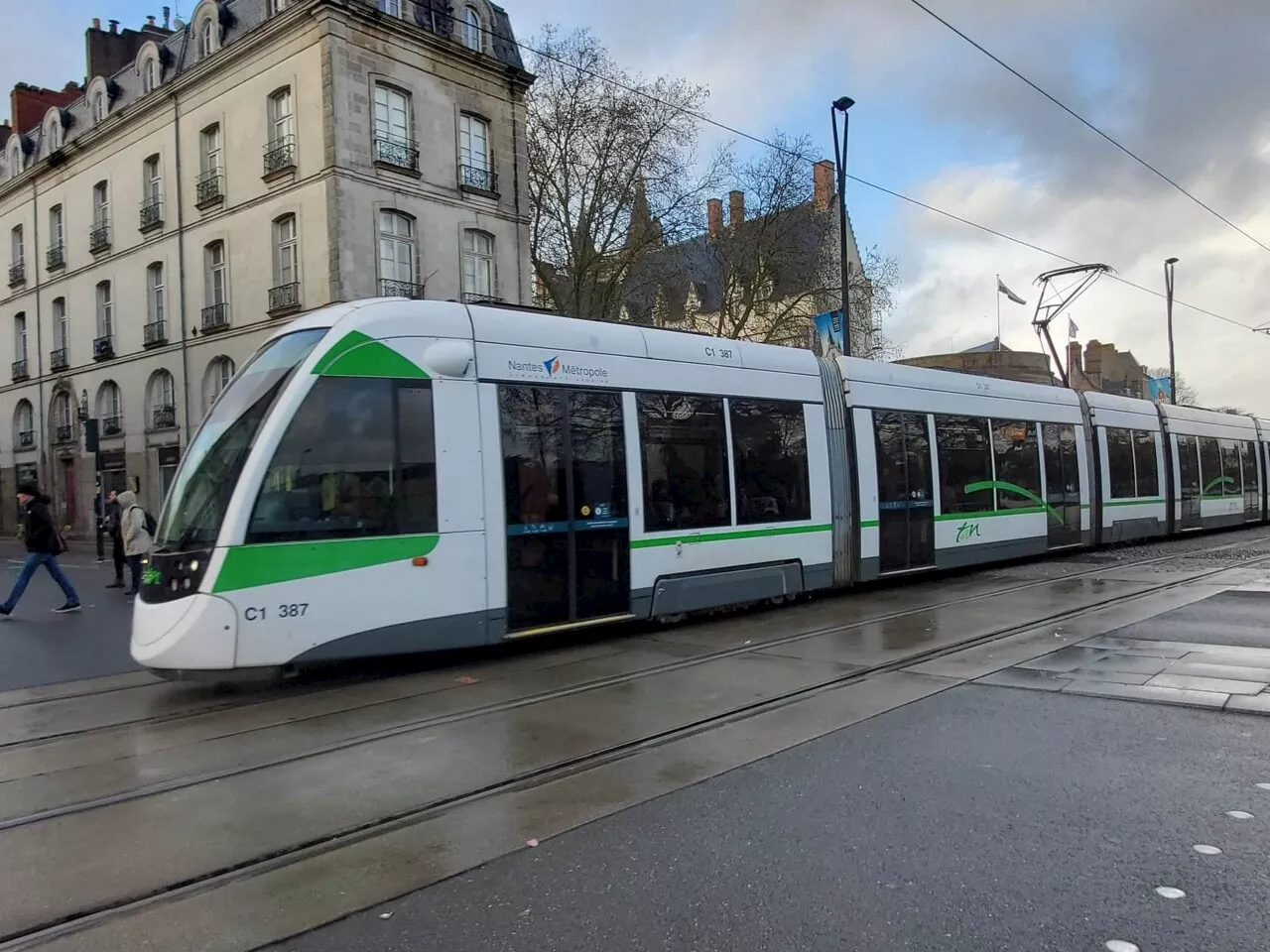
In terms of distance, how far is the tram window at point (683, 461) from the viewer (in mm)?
9227

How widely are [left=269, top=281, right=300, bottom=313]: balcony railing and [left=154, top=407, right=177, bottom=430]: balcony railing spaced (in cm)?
628

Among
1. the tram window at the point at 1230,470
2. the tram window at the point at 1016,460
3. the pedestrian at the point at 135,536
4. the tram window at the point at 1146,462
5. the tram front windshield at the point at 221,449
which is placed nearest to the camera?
the tram front windshield at the point at 221,449

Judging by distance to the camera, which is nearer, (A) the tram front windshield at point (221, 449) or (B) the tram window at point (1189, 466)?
(A) the tram front windshield at point (221, 449)

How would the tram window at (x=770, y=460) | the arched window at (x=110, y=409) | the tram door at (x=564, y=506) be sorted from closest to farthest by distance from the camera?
the tram door at (x=564, y=506)
the tram window at (x=770, y=460)
the arched window at (x=110, y=409)

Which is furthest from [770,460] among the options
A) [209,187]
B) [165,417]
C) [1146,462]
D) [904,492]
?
[165,417]

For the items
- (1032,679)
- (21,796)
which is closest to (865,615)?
(1032,679)

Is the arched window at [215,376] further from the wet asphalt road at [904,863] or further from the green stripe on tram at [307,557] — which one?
the wet asphalt road at [904,863]

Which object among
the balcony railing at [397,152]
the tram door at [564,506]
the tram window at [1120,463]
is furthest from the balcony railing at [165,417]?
the tram window at [1120,463]

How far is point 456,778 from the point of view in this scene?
4.99m

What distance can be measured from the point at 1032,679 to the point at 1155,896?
362 cm

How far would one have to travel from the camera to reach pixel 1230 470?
75.7 ft

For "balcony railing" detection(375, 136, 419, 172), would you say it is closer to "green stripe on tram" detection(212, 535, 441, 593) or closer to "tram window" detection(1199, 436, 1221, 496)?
"green stripe on tram" detection(212, 535, 441, 593)

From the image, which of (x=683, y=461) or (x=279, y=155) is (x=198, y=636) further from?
(x=279, y=155)

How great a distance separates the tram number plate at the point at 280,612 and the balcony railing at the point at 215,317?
69.6 ft
